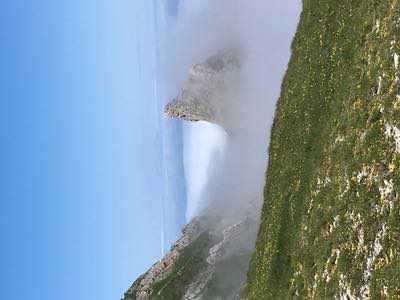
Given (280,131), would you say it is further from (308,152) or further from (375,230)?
(375,230)

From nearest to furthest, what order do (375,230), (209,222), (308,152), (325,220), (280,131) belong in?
(375,230)
(325,220)
(308,152)
(280,131)
(209,222)

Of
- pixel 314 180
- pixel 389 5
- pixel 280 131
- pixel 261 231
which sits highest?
pixel 389 5

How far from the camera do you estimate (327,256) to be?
32.6 m

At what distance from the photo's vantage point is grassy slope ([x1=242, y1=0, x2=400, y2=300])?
2671 cm

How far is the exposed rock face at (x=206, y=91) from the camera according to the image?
104 metres

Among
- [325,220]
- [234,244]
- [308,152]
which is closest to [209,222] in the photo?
[234,244]

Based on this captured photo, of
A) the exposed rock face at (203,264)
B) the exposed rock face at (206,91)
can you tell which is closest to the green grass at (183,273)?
the exposed rock face at (203,264)

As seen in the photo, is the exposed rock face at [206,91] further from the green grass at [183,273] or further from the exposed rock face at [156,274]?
the green grass at [183,273]

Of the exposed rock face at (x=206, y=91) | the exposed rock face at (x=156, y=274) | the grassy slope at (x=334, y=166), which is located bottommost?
the exposed rock face at (x=156, y=274)

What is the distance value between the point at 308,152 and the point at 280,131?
9.74 m

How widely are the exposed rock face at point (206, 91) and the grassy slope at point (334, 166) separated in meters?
48.1

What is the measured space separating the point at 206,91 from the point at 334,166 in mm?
72988

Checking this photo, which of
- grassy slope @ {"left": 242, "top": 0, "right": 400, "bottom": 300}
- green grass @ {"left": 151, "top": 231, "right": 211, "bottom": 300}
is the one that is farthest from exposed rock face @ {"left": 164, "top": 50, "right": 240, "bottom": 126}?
grassy slope @ {"left": 242, "top": 0, "right": 400, "bottom": 300}

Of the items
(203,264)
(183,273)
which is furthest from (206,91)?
(183,273)
